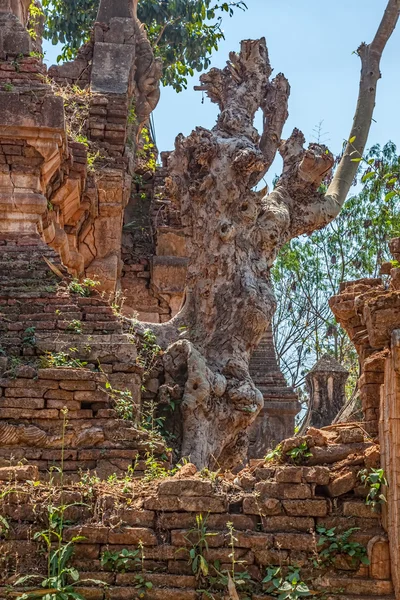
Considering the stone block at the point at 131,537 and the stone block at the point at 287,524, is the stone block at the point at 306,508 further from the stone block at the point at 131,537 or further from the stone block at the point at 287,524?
the stone block at the point at 131,537

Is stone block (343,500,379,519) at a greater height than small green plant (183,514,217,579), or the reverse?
stone block (343,500,379,519)

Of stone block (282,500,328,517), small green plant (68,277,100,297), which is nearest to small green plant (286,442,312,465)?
stone block (282,500,328,517)

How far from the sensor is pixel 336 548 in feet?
19.5

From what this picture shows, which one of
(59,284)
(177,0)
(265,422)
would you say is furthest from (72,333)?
(177,0)

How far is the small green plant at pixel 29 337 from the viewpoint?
8.23m

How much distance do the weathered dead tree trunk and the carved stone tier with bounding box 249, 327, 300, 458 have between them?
349 cm

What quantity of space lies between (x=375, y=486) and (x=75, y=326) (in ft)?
10.5

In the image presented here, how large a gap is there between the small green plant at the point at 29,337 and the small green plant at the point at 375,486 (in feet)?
10.2

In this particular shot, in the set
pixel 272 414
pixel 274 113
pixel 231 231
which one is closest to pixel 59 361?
pixel 231 231

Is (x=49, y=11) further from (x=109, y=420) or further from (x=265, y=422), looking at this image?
(x=109, y=420)

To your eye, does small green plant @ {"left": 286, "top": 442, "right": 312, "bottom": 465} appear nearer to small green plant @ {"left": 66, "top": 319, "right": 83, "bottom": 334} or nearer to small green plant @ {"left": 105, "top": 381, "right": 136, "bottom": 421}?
small green plant @ {"left": 105, "top": 381, "right": 136, "bottom": 421}

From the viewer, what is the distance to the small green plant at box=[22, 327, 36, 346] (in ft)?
27.0

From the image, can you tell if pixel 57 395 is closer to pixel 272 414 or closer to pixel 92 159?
pixel 92 159

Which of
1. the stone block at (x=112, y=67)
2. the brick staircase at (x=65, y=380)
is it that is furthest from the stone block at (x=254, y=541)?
the stone block at (x=112, y=67)
